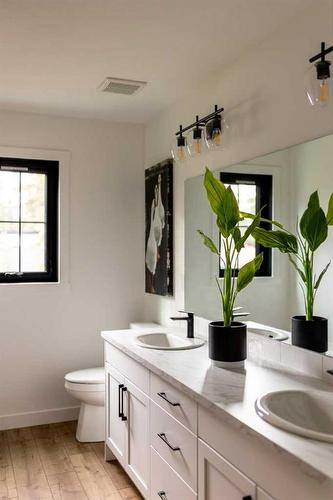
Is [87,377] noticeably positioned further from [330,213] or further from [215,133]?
[330,213]

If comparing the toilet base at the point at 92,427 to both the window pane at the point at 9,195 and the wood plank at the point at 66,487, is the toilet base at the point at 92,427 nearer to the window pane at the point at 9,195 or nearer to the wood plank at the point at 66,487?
the wood plank at the point at 66,487

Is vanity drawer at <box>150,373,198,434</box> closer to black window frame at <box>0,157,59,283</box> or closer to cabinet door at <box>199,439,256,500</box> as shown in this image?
cabinet door at <box>199,439,256,500</box>

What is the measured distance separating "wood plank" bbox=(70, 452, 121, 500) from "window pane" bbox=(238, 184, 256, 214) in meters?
1.66

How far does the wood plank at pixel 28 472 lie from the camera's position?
8.69 ft

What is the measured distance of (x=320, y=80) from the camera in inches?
73.9

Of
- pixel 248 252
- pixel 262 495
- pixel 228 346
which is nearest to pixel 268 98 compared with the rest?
pixel 248 252

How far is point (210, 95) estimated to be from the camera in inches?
114

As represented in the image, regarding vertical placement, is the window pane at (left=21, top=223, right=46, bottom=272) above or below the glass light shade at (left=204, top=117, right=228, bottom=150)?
below

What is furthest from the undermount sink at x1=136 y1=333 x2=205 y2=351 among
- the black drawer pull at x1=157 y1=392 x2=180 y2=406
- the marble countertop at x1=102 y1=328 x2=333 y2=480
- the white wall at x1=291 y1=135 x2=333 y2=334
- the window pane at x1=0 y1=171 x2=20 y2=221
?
the window pane at x1=0 y1=171 x2=20 y2=221

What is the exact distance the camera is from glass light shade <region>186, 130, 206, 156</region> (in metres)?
2.88

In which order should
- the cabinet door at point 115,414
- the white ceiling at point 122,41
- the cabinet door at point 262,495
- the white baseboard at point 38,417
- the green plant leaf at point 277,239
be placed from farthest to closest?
the white baseboard at point 38,417, the cabinet door at point 115,414, the green plant leaf at point 277,239, the white ceiling at point 122,41, the cabinet door at point 262,495

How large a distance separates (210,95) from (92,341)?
6.71 ft

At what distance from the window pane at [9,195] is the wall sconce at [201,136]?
1.30 m

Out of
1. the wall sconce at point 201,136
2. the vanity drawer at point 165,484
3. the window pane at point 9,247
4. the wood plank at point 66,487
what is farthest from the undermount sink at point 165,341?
the window pane at point 9,247
